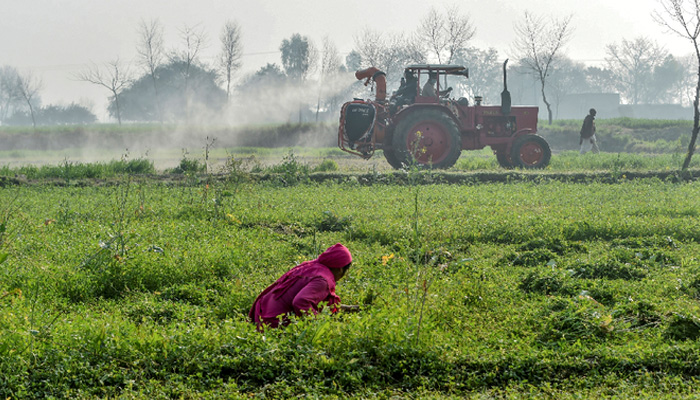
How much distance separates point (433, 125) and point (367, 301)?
1160cm

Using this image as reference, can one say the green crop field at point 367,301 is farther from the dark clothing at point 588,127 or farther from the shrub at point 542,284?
the dark clothing at point 588,127

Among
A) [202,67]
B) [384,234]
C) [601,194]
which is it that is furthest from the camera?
[202,67]

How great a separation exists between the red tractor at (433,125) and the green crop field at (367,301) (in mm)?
5810

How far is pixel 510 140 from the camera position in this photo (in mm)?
17766

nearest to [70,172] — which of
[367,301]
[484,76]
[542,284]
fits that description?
[367,301]

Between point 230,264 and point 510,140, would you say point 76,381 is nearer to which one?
point 230,264

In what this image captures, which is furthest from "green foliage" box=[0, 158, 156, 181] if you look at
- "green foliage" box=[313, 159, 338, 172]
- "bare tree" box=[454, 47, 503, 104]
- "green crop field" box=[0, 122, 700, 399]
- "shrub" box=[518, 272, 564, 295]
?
"bare tree" box=[454, 47, 503, 104]

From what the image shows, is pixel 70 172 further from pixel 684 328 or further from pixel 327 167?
pixel 684 328

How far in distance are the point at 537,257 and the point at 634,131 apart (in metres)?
29.9

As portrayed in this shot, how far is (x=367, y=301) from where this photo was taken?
5.74m

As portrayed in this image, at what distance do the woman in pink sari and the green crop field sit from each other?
0.22 m

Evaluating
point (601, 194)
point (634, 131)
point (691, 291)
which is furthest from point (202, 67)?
point (691, 291)

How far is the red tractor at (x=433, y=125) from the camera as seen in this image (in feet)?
55.0

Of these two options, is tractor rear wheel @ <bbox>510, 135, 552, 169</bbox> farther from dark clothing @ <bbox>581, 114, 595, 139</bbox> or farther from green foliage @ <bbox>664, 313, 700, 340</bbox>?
green foliage @ <bbox>664, 313, 700, 340</bbox>
